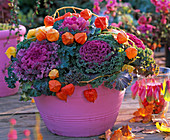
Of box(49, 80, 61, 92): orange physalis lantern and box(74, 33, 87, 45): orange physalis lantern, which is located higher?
box(74, 33, 87, 45): orange physalis lantern

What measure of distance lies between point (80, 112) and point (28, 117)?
698 millimetres

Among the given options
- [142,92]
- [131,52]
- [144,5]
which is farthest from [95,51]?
[144,5]

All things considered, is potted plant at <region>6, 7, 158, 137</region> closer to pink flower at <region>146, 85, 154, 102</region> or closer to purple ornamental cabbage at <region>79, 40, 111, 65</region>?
purple ornamental cabbage at <region>79, 40, 111, 65</region>

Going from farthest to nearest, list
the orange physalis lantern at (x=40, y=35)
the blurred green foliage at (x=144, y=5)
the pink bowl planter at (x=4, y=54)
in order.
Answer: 1. the blurred green foliage at (x=144, y=5)
2. the pink bowl planter at (x=4, y=54)
3. the orange physalis lantern at (x=40, y=35)

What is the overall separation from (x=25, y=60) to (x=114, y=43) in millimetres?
571

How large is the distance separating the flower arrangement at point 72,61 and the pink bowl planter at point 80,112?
6 centimetres

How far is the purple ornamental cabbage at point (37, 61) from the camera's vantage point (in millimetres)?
1685

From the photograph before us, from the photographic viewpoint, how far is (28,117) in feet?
7.53

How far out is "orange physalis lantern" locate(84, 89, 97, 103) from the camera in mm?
1707

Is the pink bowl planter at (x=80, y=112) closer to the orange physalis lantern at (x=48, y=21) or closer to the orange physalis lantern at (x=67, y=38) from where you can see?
the orange physalis lantern at (x=67, y=38)

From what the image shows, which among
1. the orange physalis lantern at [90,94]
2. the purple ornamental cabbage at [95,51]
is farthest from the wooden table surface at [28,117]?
the purple ornamental cabbage at [95,51]

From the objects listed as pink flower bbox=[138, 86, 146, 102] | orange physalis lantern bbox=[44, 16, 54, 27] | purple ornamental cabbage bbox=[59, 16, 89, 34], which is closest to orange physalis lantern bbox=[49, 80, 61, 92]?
purple ornamental cabbage bbox=[59, 16, 89, 34]

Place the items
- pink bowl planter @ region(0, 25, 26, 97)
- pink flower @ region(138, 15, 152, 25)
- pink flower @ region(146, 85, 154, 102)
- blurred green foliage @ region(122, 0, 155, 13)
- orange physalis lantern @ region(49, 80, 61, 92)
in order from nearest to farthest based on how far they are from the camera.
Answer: orange physalis lantern @ region(49, 80, 61, 92), pink flower @ region(146, 85, 154, 102), pink bowl planter @ region(0, 25, 26, 97), pink flower @ region(138, 15, 152, 25), blurred green foliage @ region(122, 0, 155, 13)

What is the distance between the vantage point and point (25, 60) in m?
1.71
